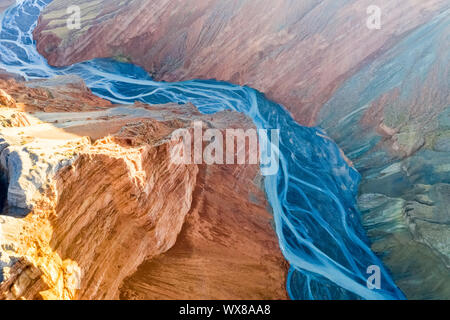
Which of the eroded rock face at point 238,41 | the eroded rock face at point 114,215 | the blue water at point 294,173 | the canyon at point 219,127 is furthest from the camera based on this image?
the eroded rock face at point 238,41

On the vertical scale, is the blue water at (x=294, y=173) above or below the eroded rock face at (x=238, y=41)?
below

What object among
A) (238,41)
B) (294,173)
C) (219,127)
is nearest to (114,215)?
(219,127)

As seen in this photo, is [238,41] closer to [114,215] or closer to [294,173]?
[294,173]

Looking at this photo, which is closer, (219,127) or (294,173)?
(219,127)

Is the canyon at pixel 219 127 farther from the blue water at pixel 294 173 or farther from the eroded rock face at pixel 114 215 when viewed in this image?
the blue water at pixel 294 173

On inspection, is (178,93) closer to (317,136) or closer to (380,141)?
(317,136)

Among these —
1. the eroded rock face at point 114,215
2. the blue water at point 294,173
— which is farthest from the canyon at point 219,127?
the blue water at point 294,173

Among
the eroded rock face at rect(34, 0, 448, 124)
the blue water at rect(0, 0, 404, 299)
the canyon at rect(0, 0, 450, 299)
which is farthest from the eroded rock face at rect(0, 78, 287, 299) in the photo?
the eroded rock face at rect(34, 0, 448, 124)
